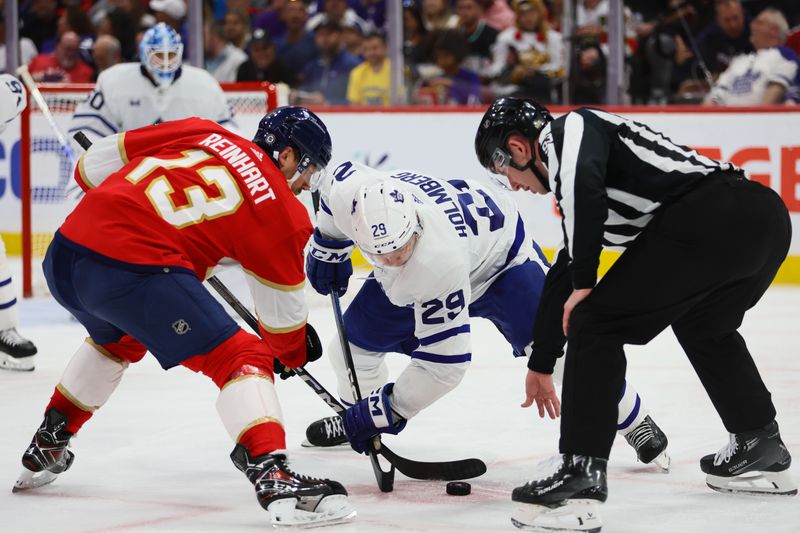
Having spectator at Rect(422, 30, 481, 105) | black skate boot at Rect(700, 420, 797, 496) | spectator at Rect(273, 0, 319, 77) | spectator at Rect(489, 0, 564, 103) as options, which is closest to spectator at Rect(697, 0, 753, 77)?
spectator at Rect(489, 0, 564, 103)

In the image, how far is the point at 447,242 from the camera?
10.4 feet

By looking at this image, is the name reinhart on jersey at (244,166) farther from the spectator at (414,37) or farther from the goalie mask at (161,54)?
Answer: the spectator at (414,37)

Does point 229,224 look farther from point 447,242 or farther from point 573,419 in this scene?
point 573,419

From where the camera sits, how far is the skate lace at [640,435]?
342 centimetres

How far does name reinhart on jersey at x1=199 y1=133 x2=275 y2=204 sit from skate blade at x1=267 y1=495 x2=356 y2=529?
0.67 m

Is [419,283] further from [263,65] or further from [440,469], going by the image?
[263,65]

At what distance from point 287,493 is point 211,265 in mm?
588

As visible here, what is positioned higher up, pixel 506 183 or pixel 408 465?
pixel 506 183

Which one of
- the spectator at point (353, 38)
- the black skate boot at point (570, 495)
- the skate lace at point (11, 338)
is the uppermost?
the spectator at point (353, 38)

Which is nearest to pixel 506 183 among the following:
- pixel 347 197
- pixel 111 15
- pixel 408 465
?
pixel 347 197

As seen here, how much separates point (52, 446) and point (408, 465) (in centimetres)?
88

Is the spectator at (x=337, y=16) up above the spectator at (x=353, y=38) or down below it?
above

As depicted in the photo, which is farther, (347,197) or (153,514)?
(347,197)

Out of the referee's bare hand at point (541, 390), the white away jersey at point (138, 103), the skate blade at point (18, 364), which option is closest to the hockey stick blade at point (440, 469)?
the referee's bare hand at point (541, 390)
